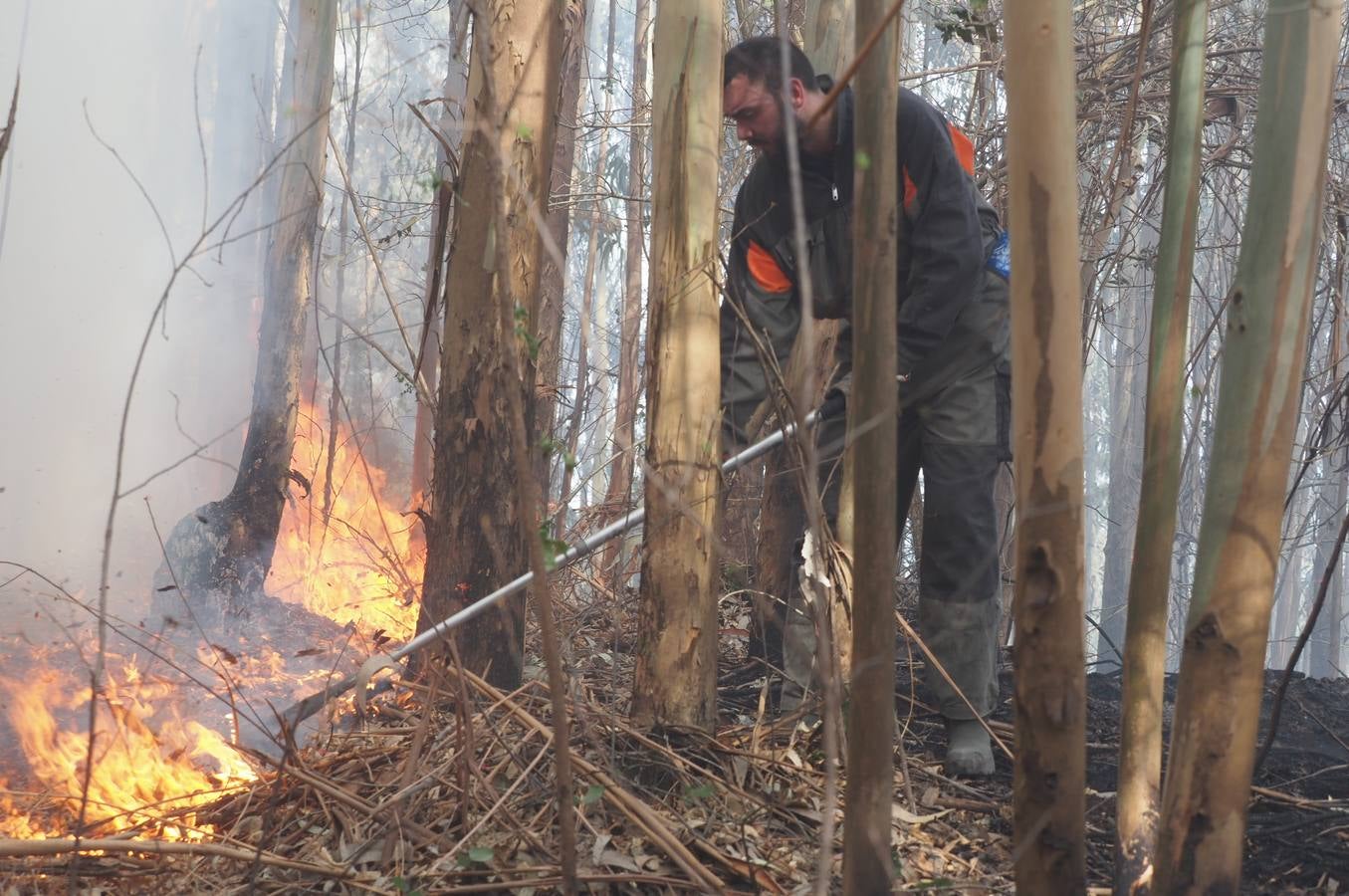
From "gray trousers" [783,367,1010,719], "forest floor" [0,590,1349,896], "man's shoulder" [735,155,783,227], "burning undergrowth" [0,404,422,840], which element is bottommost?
"burning undergrowth" [0,404,422,840]

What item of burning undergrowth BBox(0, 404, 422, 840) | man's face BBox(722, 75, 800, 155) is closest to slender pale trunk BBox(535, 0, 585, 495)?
burning undergrowth BBox(0, 404, 422, 840)

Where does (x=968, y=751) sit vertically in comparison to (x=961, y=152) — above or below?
below

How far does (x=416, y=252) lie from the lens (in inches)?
1375

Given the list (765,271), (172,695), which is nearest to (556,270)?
(765,271)

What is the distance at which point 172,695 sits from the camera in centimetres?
389

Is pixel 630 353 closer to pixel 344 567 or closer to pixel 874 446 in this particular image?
pixel 344 567

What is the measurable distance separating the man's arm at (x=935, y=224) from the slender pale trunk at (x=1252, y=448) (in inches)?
56.3

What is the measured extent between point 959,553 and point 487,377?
1.59 m

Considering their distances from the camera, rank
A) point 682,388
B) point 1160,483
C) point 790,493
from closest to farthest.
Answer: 1. point 1160,483
2. point 682,388
3. point 790,493

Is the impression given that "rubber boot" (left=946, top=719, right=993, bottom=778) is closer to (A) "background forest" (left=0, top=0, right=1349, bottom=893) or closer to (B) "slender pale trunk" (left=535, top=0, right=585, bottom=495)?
(A) "background forest" (left=0, top=0, right=1349, bottom=893)

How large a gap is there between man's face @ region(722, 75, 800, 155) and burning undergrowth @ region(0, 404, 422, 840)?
70.7 inches

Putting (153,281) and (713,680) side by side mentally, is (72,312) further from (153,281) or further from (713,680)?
(713,680)

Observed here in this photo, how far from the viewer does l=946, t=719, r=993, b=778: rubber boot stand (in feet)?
9.99

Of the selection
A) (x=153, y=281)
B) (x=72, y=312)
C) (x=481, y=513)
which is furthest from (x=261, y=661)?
(x=153, y=281)
